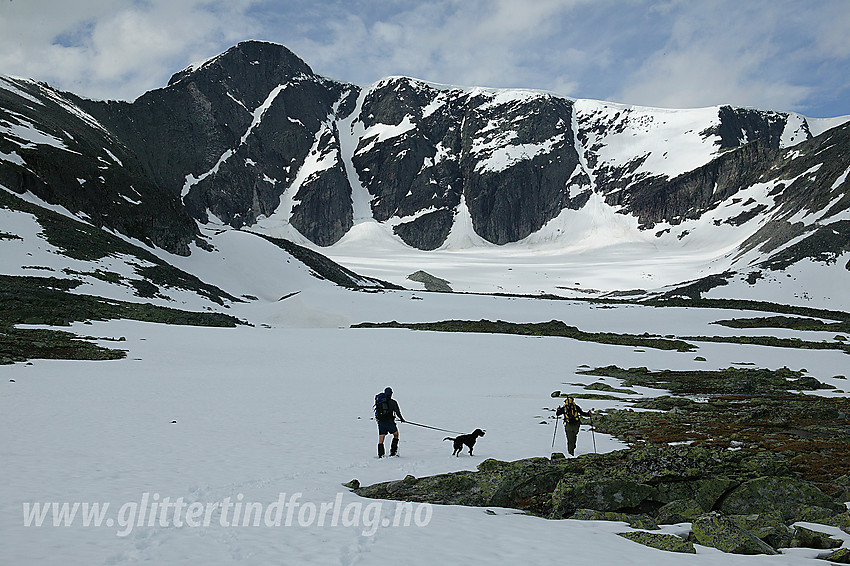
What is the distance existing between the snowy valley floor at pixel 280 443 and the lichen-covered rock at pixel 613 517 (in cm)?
40

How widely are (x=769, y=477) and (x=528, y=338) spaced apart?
135 ft

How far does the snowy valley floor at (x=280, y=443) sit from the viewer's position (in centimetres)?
752

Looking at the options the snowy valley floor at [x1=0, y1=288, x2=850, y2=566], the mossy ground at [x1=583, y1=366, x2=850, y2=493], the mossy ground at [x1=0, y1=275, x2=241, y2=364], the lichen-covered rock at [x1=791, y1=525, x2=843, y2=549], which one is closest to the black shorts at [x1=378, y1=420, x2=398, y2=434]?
the snowy valley floor at [x1=0, y1=288, x2=850, y2=566]

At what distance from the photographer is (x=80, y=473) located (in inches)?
434

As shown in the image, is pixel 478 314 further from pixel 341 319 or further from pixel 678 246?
pixel 678 246

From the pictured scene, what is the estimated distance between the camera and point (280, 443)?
51.6 feet

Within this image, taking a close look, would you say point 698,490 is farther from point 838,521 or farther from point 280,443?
point 280,443

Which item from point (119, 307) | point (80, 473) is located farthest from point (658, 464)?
point (119, 307)

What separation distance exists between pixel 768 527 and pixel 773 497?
6.75ft

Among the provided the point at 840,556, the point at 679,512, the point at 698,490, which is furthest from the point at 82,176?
the point at 840,556

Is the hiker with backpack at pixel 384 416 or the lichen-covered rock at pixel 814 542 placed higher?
the hiker with backpack at pixel 384 416

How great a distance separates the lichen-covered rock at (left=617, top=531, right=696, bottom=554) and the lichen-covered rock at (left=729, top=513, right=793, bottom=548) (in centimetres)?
130

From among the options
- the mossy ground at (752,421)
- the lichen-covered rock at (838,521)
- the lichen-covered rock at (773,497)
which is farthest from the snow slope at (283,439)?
the mossy ground at (752,421)

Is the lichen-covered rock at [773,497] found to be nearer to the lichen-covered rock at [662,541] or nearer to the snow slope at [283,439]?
the snow slope at [283,439]
